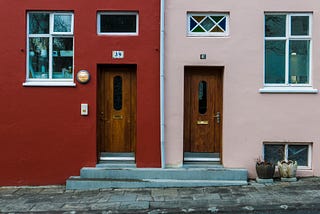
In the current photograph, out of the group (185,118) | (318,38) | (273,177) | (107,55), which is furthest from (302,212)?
(107,55)

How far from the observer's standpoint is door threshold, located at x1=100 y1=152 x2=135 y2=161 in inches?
395

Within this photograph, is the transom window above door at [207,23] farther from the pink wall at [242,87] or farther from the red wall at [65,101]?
the red wall at [65,101]

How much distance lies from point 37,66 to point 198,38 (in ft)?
12.8

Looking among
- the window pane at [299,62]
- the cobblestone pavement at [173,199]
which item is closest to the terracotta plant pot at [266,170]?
the cobblestone pavement at [173,199]

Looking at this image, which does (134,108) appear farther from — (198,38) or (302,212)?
(302,212)

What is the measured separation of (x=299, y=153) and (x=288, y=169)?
699 millimetres

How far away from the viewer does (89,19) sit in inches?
384

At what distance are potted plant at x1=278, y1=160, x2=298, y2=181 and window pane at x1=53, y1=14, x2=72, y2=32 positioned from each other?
5899 mm

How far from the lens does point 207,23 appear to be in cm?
988

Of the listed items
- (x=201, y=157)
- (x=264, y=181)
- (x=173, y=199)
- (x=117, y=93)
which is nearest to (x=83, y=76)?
(x=117, y=93)

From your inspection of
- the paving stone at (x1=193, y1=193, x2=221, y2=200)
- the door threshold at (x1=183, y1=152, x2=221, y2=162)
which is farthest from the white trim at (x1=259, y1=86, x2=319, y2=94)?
the paving stone at (x1=193, y1=193, x2=221, y2=200)

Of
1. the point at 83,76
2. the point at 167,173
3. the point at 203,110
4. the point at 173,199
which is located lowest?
the point at 173,199

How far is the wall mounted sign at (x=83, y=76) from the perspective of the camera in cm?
973

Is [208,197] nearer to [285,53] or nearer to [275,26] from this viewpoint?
[285,53]
